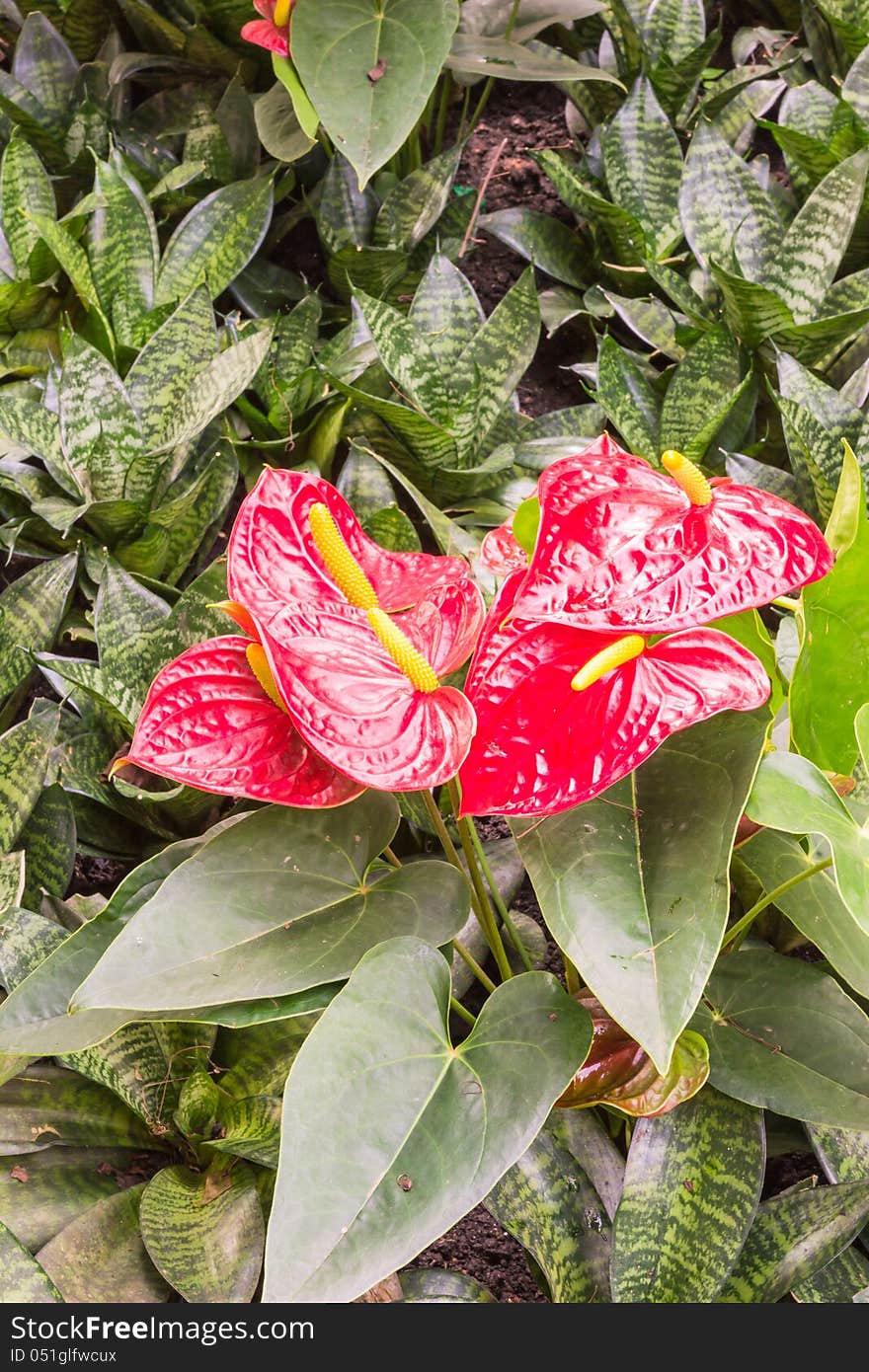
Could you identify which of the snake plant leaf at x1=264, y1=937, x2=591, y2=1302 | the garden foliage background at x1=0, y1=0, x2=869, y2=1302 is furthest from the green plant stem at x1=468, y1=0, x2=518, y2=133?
the snake plant leaf at x1=264, y1=937, x2=591, y2=1302

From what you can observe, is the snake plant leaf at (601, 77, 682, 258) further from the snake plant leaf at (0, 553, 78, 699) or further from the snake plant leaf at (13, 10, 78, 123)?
the snake plant leaf at (0, 553, 78, 699)

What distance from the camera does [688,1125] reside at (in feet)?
2.66

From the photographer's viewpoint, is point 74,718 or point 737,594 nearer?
point 737,594

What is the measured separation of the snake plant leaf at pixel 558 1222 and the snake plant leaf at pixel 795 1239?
0.30 ft

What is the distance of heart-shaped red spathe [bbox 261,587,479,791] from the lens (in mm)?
622

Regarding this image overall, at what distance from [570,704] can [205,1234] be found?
1.50 feet

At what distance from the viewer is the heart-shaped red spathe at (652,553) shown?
2.01 feet

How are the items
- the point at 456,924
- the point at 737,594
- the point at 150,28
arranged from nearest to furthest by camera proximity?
the point at 737,594 → the point at 456,924 → the point at 150,28

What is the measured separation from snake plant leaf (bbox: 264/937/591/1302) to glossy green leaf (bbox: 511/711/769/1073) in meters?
0.08

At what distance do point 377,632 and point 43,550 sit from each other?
67cm

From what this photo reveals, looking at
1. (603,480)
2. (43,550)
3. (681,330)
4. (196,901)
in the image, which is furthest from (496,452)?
(196,901)

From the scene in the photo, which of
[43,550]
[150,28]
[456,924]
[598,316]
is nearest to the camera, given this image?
[456,924]

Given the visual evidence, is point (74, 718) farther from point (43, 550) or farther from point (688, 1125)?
point (688, 1125)

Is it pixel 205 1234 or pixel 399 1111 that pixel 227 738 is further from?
pixel 205 1234
